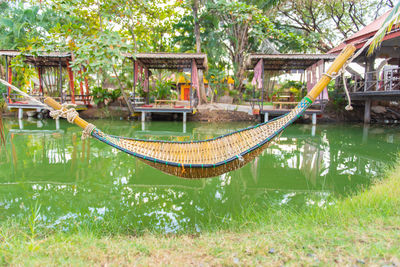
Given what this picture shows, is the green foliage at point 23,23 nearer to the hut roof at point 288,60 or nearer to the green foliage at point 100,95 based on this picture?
the green foliage at point 100,95

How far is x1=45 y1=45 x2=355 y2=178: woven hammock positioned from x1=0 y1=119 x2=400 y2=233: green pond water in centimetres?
41

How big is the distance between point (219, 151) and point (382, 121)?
9.98 m

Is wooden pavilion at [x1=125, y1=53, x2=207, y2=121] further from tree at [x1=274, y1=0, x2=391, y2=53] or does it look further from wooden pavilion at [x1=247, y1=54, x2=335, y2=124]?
tree at [x1=274, y1=0, x2=391, y2=53]

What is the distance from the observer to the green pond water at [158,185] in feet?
7.91

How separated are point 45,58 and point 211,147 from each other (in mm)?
9334

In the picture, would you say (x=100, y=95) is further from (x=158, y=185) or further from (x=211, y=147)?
(x=211, y=147)

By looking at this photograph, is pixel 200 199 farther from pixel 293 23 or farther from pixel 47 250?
pixel 293 23

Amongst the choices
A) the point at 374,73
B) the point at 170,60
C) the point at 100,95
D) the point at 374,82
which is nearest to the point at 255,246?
the point at 374,82

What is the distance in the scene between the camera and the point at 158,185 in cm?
321

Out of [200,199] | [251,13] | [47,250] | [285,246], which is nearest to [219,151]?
[200,199]

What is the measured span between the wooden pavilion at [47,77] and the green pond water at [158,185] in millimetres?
5182

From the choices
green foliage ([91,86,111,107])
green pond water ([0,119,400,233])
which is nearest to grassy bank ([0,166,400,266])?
green pond water ([0,119,400,233])

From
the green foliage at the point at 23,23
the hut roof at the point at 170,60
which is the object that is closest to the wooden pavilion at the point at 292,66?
the hut roof at the point at 170,60

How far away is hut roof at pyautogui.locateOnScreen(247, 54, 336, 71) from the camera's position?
28.0ft
